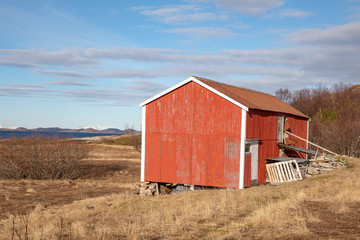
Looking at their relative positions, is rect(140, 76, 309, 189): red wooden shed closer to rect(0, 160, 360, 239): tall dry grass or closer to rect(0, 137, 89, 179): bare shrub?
rect(0, 160, 360, 239): tall dry grass

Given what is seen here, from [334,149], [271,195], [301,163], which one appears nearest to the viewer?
[271,195]

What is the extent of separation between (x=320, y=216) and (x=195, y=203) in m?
4.92

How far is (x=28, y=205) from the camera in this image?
58.0ft

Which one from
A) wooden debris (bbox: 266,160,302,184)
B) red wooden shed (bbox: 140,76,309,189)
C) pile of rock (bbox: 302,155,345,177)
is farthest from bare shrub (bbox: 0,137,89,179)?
pile of rock (bbox: 302,155,345,177)

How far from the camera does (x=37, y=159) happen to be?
27125 millimetres

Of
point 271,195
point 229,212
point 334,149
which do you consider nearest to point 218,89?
point 271,195

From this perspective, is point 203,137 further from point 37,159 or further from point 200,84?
point 37,159

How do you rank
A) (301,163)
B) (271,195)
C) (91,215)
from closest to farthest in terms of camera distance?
(91,215) → (271,195) → (301,163)

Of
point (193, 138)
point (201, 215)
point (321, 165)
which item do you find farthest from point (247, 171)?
point (201, 215)

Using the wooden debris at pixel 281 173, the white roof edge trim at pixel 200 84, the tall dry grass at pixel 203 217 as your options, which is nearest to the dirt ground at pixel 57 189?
the tall dry grass at pixel 203 217

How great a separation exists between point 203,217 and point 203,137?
824 cm

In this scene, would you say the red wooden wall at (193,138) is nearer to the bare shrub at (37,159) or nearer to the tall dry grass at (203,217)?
the tall dry grass at (203,217)

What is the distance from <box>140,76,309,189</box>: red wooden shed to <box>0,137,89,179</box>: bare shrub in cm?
997

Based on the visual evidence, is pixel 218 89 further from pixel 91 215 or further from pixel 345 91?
pixel 345 91
